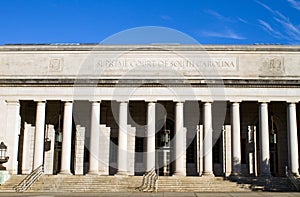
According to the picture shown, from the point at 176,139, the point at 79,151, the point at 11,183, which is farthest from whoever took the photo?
the point at 79,151

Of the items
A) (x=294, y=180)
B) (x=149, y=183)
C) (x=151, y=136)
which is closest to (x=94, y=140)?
(x=151, y=136)

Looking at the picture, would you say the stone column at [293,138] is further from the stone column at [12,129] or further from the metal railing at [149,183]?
the stone column at [12,129]

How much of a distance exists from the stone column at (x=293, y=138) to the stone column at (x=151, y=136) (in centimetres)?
1046

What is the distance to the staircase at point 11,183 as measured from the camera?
3005 centimetres

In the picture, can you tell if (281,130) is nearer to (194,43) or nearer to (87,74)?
(194,43)

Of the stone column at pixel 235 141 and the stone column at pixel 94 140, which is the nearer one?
the stone column at pixel 235 141

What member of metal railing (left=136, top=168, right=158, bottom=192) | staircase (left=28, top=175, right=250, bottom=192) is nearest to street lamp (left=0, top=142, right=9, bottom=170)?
staircase (left=28, top=175, right=250, bottom=192)

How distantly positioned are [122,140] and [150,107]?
338cm

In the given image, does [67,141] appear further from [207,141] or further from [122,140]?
[207,141]

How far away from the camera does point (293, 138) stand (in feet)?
111

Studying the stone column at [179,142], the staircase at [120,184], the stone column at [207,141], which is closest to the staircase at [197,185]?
the staircase at [120,184]

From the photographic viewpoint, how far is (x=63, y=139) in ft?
114

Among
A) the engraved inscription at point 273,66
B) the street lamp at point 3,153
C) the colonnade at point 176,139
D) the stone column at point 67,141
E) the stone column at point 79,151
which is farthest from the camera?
the stone column at point 79,151

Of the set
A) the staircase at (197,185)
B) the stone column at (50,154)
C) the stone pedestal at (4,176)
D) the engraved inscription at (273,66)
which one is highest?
the engraved inscription at (273,66)
